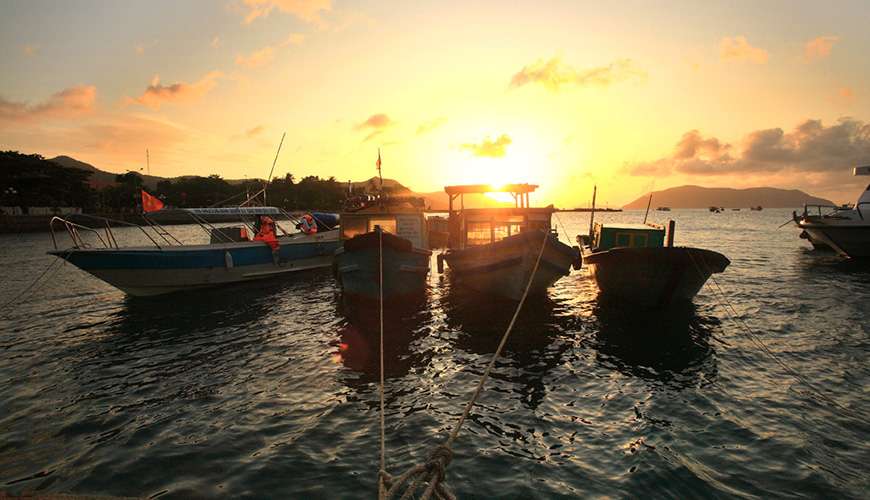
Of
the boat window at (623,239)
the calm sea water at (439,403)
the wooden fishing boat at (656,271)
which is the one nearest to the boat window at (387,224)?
the calm sea water at (439,403)

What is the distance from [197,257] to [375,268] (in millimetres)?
10039

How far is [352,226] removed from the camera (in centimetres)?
2052

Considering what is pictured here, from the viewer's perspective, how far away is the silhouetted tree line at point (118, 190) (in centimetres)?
7725

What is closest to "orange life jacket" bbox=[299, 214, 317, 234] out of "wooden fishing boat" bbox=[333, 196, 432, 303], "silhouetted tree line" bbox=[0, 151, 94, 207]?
"wooden fishing boat" bbox=[333, 196, 432, 303]

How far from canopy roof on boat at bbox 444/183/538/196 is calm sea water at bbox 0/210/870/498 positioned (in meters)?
5.60

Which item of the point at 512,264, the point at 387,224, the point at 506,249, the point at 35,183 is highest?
the point at 35,183

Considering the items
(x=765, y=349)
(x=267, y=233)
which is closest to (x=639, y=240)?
(x=765, y=349)

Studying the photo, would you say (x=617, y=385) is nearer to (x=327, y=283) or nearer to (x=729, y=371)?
(x=729, y=371)

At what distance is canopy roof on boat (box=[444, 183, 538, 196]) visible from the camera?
61.3 feet

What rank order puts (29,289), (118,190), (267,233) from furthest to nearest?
(118,190) < (267,233) < (29,289)

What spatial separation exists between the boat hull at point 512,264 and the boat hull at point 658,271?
1.75 m

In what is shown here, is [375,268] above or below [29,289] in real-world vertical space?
above

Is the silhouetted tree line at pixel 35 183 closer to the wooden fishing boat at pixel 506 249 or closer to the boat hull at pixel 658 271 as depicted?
the wooden fishing boat at pixel 506 249

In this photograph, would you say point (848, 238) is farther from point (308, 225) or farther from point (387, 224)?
point (308, 225)
